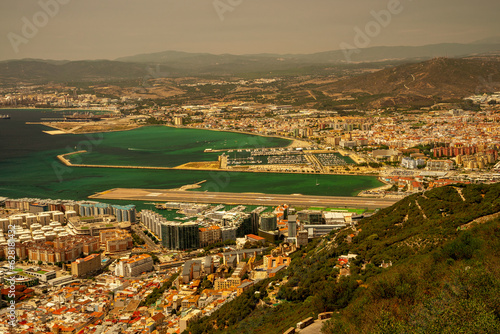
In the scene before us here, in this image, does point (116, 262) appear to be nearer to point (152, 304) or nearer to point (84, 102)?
point (152, 304)

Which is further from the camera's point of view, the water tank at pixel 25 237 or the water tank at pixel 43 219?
the water tank at pixel 43 219

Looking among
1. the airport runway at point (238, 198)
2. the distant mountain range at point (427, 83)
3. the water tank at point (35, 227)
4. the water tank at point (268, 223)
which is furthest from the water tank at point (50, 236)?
the distant mountain range at point (427, 83)

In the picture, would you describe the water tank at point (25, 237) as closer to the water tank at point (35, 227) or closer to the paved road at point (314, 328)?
the water tank at point (35, 227)

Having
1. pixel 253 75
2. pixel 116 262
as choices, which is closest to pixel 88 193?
pixel 116 262

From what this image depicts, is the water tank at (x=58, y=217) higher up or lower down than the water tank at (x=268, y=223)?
lower down

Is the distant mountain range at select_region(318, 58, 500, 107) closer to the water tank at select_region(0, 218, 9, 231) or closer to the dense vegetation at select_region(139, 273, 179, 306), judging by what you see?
the water tank at select_region(0, 218, 9, 231)

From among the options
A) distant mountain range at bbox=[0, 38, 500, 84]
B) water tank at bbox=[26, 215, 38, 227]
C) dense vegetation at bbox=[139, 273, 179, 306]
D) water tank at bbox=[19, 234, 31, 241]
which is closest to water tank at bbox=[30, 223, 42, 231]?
water tank at bbox=[26, 215, 38, 227]

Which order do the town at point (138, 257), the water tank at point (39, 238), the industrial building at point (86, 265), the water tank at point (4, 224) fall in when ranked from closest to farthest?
the town at point (138, 257)
the industrial building at point (86, 265)
the water tank at point (39, 238)
the water tank at point (4, 224)
